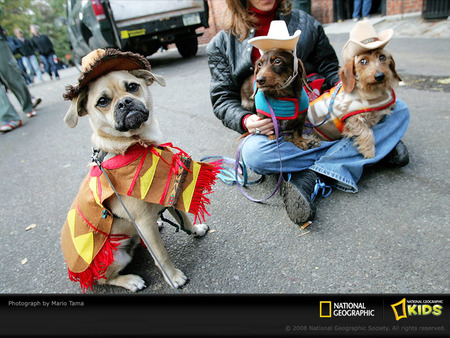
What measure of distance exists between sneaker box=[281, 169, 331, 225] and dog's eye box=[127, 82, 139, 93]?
1157mm

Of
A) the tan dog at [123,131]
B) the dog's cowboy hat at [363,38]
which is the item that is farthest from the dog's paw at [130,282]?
the dog's cowboy hat at [363,38]

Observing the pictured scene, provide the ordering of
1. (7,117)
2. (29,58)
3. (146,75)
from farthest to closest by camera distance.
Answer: (29,58) < (7,117) < (146,75)

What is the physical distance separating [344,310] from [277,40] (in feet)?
5.02

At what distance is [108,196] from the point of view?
1518mm

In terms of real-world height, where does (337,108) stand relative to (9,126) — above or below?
above

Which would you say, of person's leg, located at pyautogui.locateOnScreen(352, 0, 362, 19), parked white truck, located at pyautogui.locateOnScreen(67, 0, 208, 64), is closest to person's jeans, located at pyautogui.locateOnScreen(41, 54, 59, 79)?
parked white truck, located at pyautogui.locateOnScreen(67, 0, 208, 64)

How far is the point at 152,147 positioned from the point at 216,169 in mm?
469

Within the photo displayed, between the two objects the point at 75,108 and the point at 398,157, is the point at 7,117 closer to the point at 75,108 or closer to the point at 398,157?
the point at 75,108

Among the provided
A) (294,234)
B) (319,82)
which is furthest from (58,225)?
(319,82)

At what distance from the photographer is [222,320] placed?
3.22 ft

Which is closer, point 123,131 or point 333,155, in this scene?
point 123,131

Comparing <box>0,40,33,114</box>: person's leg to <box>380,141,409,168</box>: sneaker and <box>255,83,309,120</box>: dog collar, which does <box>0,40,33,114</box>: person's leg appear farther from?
<box>380,141,409,168</box>: sneaker

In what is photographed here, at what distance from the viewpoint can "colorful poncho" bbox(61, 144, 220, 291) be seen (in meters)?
1.53

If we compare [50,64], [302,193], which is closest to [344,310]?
[302,193]
